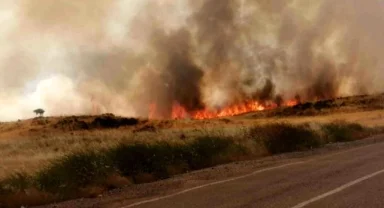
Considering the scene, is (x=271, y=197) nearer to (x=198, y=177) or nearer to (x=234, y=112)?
(x=198, y=177)

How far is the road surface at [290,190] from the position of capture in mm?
9039

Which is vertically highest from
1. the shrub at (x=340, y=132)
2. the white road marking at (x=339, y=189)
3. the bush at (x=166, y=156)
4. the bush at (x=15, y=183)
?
the shrub at (x=340, y=132)

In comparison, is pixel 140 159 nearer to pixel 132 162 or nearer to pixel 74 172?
pixel 132 162

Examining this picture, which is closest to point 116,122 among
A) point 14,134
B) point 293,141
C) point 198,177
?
point 14,134

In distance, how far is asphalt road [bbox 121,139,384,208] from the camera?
9.02 meters

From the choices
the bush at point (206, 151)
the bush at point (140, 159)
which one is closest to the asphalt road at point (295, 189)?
the bush at point (206, 151)

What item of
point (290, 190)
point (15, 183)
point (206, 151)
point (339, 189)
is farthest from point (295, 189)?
point (206, 151)

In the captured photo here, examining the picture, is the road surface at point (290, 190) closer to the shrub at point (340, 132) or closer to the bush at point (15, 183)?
the bush at point (15, 183)

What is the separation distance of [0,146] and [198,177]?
76.4 feet

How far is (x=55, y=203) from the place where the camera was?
34.1ft

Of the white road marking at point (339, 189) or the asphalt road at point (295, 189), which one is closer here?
the white road marking at point (339, 189)

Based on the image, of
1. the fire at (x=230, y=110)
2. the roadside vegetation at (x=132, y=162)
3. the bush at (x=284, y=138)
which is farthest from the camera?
the fire at (x=230, y=110)

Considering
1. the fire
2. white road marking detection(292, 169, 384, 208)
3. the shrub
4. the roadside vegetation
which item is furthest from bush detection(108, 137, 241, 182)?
the fire

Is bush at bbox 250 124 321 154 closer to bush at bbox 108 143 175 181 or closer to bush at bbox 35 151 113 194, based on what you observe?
bush at bbox 108 143 175 181
